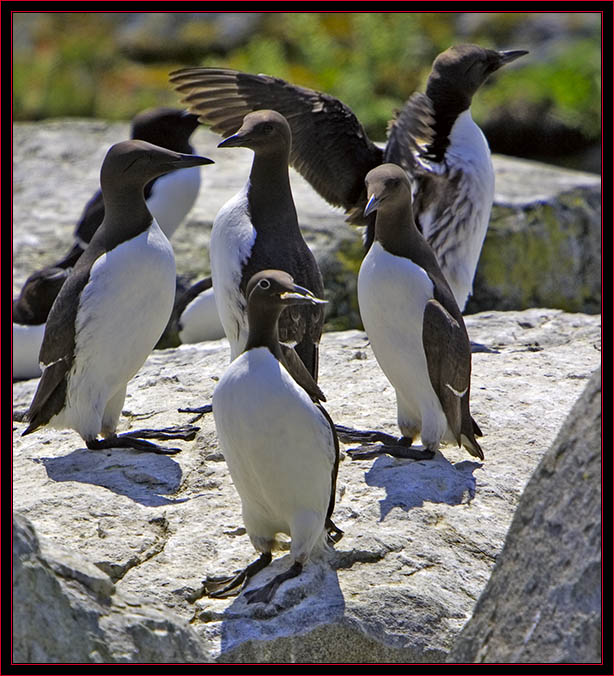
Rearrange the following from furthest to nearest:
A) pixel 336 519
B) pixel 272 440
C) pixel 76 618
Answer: pixel 336 519
pixel 272 440
pixel 76 618

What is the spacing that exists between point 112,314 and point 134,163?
90 cm

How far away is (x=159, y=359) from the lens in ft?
27.4

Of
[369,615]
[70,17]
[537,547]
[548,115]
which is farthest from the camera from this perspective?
[70,17]

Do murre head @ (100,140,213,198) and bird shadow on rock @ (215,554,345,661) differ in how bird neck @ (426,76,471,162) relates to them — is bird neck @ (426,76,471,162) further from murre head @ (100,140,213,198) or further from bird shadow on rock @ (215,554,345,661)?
bird shadow on rock @ (215,554,345,661)

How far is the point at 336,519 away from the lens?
5.69m

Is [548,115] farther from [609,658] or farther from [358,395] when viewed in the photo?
[609,658]

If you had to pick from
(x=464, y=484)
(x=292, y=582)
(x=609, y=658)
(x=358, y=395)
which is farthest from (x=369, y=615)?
(x=358, y=395)

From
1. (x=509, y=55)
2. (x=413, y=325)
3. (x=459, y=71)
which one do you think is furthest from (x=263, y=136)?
(x=509, y=55)

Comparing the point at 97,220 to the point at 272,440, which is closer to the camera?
the point at 272,440

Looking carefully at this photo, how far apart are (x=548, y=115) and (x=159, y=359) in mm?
9777

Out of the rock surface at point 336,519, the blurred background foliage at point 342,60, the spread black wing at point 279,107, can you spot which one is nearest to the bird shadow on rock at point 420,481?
the rock surface at point 336,519

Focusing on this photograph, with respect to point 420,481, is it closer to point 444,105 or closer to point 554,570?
point 554,570

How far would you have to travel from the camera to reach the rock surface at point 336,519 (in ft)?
16.3

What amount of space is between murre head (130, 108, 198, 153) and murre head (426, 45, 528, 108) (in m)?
2.38
